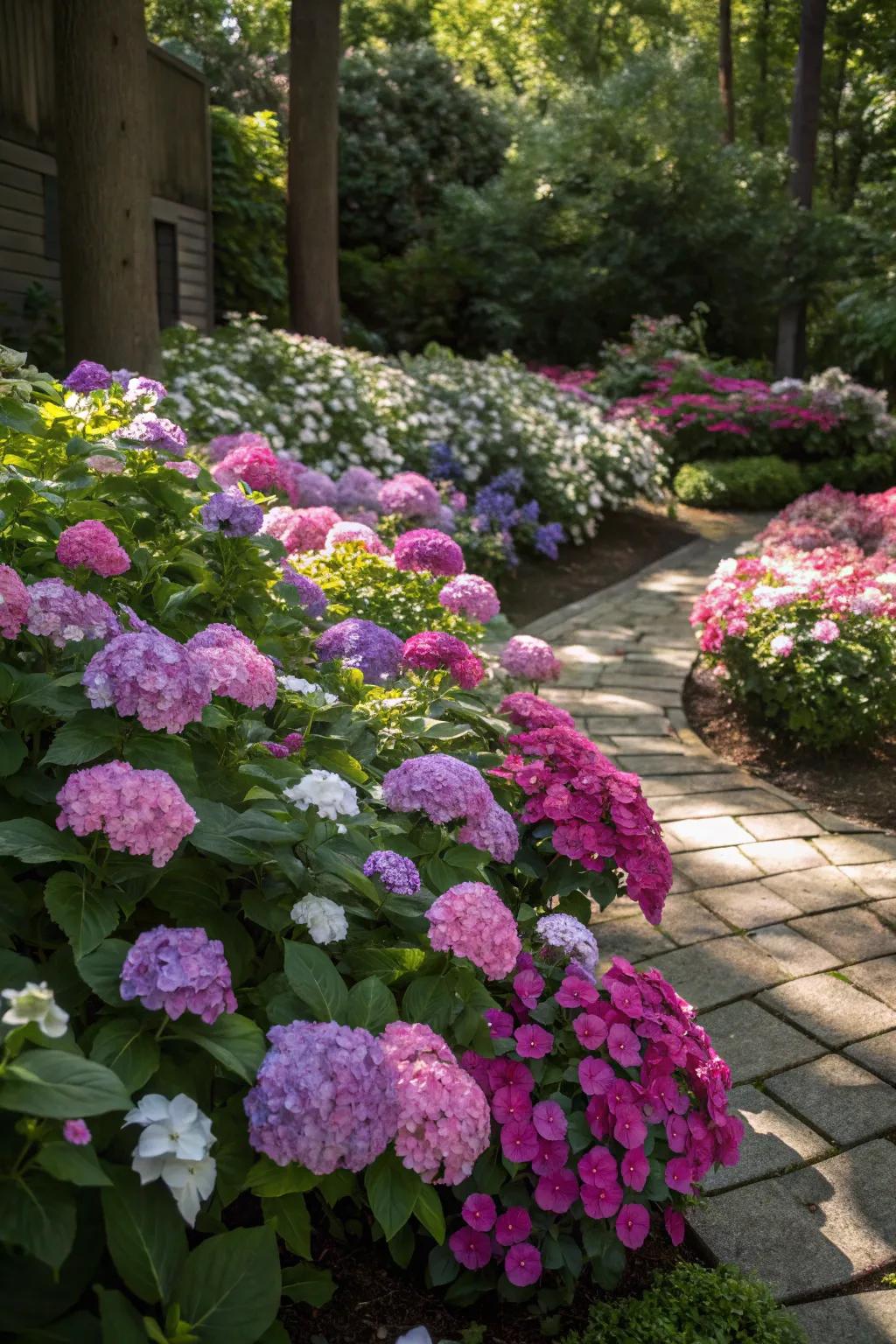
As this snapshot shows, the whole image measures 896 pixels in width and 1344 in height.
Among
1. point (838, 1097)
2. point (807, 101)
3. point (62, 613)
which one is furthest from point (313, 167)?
point (807, 101)

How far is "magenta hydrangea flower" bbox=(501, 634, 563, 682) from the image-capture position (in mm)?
3592

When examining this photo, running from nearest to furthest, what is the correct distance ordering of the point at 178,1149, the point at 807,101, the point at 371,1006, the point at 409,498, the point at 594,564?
the point at 178,1149 → the point at 371,1006 → the point at 409,498 → the point at 594,564 → the point at 807,101

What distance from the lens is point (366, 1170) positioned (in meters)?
1.65

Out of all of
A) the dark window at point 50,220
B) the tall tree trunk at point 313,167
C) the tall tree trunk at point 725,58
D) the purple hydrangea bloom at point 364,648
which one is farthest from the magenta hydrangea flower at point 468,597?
the tall tree trunk at point 725,58

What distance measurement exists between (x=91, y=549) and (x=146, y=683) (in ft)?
1.60

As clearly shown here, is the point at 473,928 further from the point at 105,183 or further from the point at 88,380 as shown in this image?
the point at 105,183

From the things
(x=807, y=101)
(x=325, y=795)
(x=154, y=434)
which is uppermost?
(x=807, y=101)

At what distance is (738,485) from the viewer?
10.7 metres

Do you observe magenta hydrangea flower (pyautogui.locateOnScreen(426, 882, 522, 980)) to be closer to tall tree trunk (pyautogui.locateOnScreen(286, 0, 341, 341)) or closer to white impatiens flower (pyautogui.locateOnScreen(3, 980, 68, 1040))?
white impatiens flower (pyautogui.locateOnScreen(3, 980, 68, 1040))

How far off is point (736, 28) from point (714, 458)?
22.8 m

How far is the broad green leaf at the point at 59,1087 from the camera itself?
1.22m

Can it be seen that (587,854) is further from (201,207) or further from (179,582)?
(201,207)

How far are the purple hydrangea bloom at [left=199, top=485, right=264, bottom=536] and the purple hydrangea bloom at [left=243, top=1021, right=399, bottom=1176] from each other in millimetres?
1259

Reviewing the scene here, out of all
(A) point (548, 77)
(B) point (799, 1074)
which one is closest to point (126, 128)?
(B) point (799, 1074)
